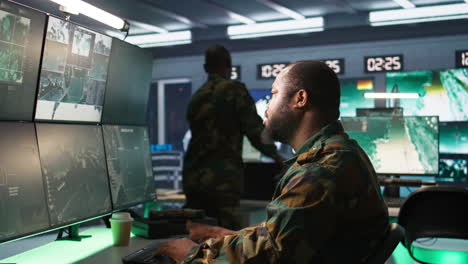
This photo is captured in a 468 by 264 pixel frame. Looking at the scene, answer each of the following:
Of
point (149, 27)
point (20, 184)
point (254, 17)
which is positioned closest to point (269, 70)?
point (254, 17)

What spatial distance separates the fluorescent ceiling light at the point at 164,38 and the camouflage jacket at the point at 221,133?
469cm

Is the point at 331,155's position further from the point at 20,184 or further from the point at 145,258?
the point at 20,184

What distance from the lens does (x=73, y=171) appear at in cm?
167

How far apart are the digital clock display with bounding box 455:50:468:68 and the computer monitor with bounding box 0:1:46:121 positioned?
574cm

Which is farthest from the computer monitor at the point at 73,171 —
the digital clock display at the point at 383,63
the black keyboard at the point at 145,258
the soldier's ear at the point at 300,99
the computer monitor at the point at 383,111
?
the digital clock display at the point at 383,63

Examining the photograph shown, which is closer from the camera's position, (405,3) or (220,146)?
(220,146)

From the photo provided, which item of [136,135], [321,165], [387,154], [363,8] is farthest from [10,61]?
[363,8]

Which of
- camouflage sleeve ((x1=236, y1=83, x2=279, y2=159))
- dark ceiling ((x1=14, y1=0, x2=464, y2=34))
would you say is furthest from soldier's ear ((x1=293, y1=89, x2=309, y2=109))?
dark ceiling ((x1=14, y1=0, x2=464, y2=34))

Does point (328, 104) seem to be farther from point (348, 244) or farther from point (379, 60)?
point (379, 60)

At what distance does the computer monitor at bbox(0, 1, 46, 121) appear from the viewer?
1402 mm

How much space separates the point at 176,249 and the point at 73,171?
21.2 inches

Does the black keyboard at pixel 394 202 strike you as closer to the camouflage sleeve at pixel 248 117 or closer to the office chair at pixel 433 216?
the office chair at pixel 433 216

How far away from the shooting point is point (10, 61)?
1430 mm

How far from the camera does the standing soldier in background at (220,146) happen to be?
8.20ft
